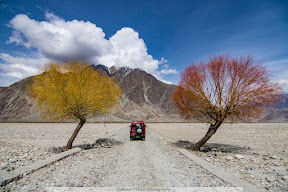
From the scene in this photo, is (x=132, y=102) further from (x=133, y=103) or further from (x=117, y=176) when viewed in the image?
(x=117, y=176)

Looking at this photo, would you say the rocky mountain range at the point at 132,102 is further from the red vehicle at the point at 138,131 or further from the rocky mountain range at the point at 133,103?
the red vehicle at the point at 138,131

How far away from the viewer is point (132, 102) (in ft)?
381

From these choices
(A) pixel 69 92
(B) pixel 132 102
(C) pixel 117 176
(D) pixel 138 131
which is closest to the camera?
(C) pixel 117 176

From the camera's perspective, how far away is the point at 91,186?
5.50m

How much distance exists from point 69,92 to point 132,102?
343 feet

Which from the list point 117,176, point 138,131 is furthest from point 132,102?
point 117,176

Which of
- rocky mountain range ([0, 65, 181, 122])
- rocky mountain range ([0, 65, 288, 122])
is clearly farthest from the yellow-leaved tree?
rocky mountain range ([0, 65, 181, 122])

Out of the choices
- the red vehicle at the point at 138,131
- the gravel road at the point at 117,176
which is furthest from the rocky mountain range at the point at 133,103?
the gravel road at the point at 117,176

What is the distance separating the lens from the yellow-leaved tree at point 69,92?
1168cm

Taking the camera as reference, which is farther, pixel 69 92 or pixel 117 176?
pixel 69 92

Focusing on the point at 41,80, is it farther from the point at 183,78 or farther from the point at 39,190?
the point at 183,78

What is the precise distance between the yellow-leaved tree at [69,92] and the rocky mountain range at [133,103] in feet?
191

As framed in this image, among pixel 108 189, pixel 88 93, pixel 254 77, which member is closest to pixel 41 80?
pixel 88 93

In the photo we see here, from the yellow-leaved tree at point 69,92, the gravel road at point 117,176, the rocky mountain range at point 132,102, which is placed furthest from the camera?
the rocky mountain range at point 132,102
